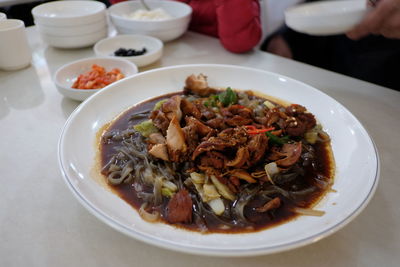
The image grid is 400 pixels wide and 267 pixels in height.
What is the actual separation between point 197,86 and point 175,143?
76 centimetres

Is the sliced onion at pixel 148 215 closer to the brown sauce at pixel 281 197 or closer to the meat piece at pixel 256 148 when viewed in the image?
the brown sauce at pixel 281 197

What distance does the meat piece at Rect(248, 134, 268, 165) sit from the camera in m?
1.53

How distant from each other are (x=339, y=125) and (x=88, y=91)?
168cm

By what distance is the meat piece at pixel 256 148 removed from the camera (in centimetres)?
153

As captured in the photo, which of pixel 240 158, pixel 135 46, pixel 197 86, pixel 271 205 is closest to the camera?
pixel 271 205

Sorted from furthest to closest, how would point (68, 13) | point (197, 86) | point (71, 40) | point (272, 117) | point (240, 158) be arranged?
1. point (68, 13)
2. point (71, 40)
3. point (197, 86)
4. point (272, 117)
5. point (240, 158)

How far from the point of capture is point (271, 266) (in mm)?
1186

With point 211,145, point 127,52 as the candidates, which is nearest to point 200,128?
point 211,145

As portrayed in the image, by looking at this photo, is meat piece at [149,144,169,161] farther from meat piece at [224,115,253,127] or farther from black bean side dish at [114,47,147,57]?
black bean side dish at [114,47,147,57]

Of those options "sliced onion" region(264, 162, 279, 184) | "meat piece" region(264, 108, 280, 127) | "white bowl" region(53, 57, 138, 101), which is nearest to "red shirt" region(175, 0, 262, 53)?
"white bowl" region(53, 57, 138, 101)

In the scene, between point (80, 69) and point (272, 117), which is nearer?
point (272, 117)

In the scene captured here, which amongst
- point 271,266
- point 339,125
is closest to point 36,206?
point 271,266

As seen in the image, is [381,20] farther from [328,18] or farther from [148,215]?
[148,215]

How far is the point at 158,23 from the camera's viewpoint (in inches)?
125
